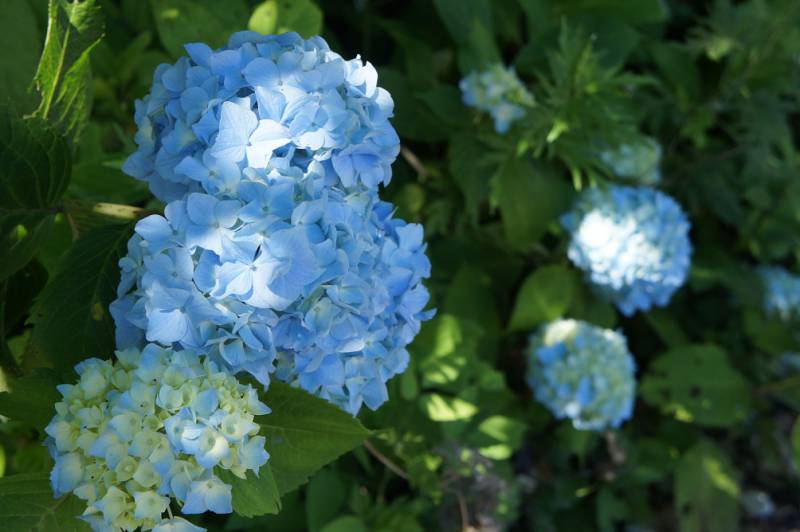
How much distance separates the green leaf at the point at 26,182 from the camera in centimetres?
111

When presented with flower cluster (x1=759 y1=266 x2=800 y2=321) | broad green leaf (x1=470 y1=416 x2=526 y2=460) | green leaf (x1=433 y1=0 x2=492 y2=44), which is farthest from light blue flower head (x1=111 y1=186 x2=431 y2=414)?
flower cluster (x1=759 y1=266 x2=800 y2=321)

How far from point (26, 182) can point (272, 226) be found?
0.40 m

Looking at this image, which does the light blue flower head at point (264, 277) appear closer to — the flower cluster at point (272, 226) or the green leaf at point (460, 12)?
the flower cluster at point (272, 226)

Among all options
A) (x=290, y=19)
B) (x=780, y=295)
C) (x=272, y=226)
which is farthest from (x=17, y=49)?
(x=780, y=295)

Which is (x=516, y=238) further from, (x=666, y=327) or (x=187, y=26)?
(x=187, y=26)

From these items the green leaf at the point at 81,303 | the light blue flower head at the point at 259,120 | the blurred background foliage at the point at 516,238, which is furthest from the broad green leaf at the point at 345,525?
the light blue flower head at the point at 259,120

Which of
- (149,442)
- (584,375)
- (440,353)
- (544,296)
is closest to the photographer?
(149,442)

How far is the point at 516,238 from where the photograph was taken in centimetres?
232

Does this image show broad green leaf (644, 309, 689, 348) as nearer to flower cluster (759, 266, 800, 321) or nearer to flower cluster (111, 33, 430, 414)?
flower cluster (759, 266, 800, 321)

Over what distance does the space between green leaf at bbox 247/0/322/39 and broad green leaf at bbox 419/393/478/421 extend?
33.9 inches

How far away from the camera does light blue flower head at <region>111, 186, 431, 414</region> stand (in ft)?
3.17

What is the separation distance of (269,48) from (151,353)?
424 millimetres

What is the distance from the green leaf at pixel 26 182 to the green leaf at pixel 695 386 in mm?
2190

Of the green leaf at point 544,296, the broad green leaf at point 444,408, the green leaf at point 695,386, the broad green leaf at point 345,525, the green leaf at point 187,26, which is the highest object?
the green leaf at point 187,26
